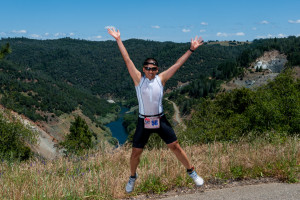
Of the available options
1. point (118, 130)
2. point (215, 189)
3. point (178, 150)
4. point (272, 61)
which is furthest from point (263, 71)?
point (178, 150)

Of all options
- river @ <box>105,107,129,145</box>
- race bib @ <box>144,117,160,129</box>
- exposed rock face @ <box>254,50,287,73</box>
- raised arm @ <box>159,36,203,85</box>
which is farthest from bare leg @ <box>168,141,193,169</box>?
exposed rock face @ <box>254,50,287,73</box>

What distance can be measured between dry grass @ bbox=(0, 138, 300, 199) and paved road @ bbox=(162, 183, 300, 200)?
36cm

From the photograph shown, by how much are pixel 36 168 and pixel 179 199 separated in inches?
127

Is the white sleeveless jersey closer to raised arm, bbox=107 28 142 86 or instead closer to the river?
raised arm, bbox=107 28 142 86

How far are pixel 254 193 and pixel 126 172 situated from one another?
7.47 feet

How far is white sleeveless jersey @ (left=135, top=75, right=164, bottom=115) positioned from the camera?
4188mm

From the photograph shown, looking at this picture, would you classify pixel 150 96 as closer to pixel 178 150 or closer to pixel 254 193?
pixel 178 150

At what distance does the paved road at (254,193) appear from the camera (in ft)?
13.8

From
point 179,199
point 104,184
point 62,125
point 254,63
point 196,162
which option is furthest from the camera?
point 254,63

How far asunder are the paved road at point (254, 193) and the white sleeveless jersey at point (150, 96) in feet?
4.73

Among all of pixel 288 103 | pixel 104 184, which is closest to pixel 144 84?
pixel 104 184

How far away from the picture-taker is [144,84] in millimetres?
4242

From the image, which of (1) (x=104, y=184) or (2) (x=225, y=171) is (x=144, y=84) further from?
(2) (x=225, y=171)

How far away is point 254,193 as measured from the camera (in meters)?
4.32
